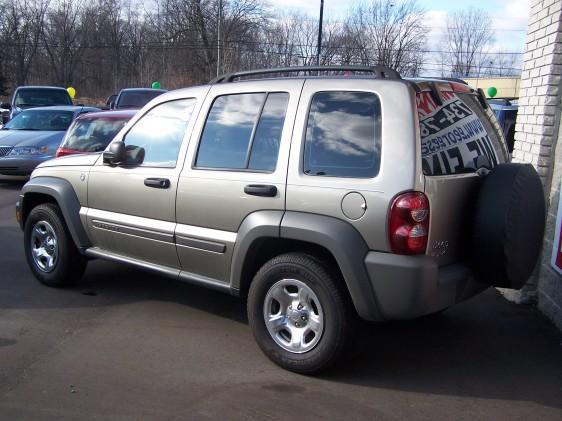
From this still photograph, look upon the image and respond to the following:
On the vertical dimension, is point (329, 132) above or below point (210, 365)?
above

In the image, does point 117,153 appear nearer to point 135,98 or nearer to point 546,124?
point 546,124

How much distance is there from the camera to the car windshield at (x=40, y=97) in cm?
1688

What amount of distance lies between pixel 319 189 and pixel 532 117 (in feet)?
9.47

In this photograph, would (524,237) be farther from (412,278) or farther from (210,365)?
(210,365)

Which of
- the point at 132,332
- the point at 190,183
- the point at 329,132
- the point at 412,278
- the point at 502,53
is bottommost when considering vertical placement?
the point at 132,332

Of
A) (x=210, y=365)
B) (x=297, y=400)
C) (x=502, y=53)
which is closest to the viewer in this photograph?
(x=297, y=400)

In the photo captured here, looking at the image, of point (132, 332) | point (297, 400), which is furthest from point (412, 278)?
point (132, 332)

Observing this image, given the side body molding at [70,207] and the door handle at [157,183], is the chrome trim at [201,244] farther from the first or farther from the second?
the side body molding at [70,207]

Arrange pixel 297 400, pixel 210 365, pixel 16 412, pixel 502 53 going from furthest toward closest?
pixel 502 53 → pixel 210 365 → pixel 297 400 → pixel 16 412

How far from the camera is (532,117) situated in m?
5.47

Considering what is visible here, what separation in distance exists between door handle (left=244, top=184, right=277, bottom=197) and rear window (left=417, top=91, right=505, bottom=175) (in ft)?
3.27

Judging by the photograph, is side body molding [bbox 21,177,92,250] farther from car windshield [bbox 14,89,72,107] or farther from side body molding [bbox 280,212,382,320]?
car windshield [bbox 14,89,72,107]

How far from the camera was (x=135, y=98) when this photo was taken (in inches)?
635

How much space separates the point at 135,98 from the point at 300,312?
13.5 m
